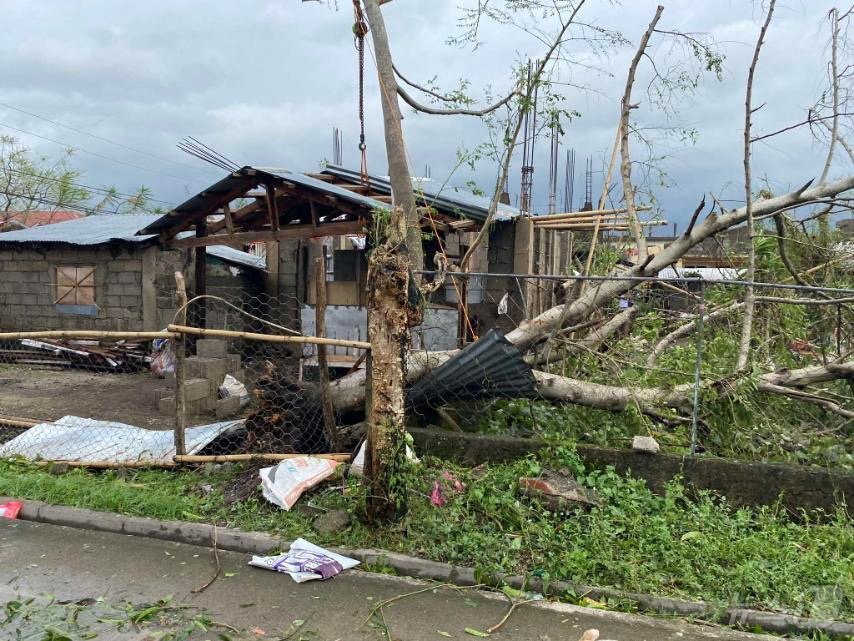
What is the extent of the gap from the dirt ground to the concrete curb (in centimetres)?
236

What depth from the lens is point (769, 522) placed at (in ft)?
13.7

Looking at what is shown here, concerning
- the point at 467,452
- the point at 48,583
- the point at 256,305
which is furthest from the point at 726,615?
the point at 256,305

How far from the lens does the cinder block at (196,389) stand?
24.1 ft

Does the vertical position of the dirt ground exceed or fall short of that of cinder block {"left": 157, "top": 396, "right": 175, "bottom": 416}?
it falls short

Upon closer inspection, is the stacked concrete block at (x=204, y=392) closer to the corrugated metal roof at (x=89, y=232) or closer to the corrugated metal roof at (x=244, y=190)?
the corrugated metal roof at (x=244, y=190)

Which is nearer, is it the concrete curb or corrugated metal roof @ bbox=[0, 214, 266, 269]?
the concrete curb

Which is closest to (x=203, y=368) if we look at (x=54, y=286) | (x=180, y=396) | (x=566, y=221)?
(x=180, y=396)

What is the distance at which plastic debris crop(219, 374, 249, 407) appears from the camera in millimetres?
8039

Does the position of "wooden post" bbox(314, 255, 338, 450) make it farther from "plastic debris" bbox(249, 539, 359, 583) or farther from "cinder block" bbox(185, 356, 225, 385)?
"cinder block" bbox(185, 356, 225, 385)

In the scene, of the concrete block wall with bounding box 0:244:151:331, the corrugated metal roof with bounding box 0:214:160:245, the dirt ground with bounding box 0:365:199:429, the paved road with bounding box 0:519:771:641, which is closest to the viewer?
the paved road with bounding box 0:519:771:641

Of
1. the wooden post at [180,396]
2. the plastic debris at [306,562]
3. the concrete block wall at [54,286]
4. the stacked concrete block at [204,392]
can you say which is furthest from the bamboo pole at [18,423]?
the concrete block wall at [54,286]

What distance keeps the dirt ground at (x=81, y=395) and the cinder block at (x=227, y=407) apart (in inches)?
7.5

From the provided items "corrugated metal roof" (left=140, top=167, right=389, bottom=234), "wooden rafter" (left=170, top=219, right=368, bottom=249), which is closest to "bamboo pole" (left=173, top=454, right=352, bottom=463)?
"corrugated metal roof" (left=140, top=167, right=389, bottom=234)

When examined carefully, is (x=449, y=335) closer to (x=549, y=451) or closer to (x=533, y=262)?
(x=533, y=262)
